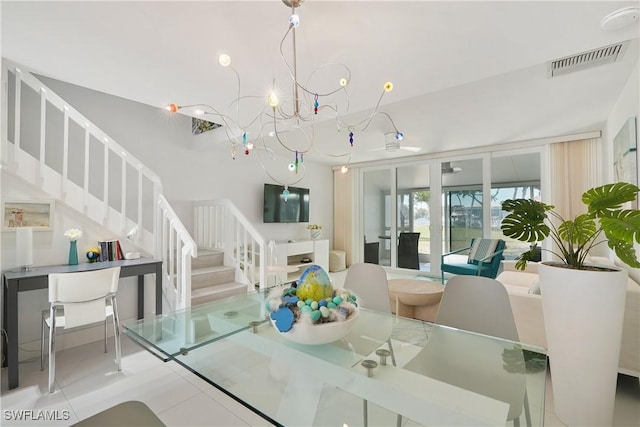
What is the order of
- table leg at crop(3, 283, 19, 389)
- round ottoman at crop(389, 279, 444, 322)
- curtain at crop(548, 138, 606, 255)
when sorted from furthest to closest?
1. curtain at crop(548, 138, 606, 255)
2. round ottoman at crop(389, 279, 444, 322)
3. table leg at crop(3, 283, 19, 389)

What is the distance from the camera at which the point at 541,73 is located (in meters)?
2.42

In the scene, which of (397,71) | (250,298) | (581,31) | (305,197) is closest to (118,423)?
(250,298)

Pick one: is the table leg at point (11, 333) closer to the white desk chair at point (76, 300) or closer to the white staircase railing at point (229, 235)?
the white desk chair at point (76, 300)

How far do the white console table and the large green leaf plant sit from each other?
147 inches

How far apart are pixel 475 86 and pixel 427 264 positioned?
154 inches

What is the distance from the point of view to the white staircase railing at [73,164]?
246 cm

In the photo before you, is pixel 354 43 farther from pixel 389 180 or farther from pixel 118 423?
pixel 389 180

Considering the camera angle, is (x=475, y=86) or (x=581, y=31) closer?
(x=581, y=31)

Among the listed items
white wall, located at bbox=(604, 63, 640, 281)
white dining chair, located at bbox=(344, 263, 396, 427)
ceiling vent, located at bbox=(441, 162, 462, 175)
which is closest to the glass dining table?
white dining chair, located at bbox=(344, 263, 396, 427)

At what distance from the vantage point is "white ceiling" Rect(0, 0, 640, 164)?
4.83 ft

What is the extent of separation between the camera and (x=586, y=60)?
2193 millimetres

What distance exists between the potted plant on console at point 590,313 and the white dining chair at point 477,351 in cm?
34

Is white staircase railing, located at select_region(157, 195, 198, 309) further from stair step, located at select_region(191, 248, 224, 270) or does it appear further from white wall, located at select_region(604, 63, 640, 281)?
white wall, located at select_region(604, 63, 640, 281)

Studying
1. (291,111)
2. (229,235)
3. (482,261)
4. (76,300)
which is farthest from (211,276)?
(482,261)
